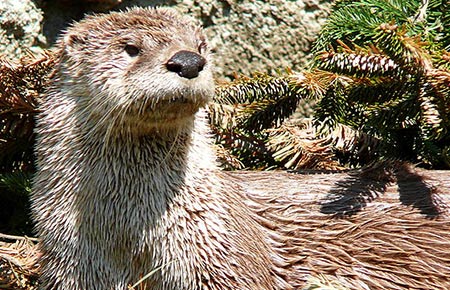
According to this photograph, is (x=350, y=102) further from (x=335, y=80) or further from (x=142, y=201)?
(x=142, y=201)

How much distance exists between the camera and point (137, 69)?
238cm

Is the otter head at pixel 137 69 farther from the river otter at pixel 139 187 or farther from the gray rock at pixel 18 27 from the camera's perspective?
the gray rock at pixel 18 27

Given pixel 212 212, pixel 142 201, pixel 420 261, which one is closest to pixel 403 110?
pixel 420 261

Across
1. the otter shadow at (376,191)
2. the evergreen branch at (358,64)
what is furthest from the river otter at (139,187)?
the evergreen branch at (358,64)

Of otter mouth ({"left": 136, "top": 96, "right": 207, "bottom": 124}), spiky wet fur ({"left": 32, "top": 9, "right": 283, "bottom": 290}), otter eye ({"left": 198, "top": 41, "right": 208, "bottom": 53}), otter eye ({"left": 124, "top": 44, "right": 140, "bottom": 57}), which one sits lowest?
spiky wet fur ({"left": 32, "top": 9, "right": 283, "bottom": 290})

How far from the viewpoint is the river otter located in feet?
8.01

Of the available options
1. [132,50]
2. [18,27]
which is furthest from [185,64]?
[18,27]

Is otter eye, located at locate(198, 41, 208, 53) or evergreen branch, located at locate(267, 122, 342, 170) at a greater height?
otter eye, located at locate(198, 41, 208, 53)

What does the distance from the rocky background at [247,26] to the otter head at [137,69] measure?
1.19 metres

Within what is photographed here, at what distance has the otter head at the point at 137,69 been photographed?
7.55 ft

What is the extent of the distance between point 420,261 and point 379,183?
307mm

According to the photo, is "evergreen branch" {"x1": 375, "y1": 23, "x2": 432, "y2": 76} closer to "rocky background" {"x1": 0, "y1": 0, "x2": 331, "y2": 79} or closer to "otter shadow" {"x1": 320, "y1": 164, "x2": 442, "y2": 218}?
"otter shadow" {"x1": 320, "y1": 164, "x2": 442, "y2": 218}

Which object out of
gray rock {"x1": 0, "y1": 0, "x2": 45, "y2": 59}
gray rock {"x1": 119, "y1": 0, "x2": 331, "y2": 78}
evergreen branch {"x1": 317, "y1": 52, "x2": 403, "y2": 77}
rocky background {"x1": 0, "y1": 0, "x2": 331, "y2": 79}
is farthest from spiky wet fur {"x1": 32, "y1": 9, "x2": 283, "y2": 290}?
gray rock {"x1": 119, "y1": 0, "x2": 331, "y2": 78}

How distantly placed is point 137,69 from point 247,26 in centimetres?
170
